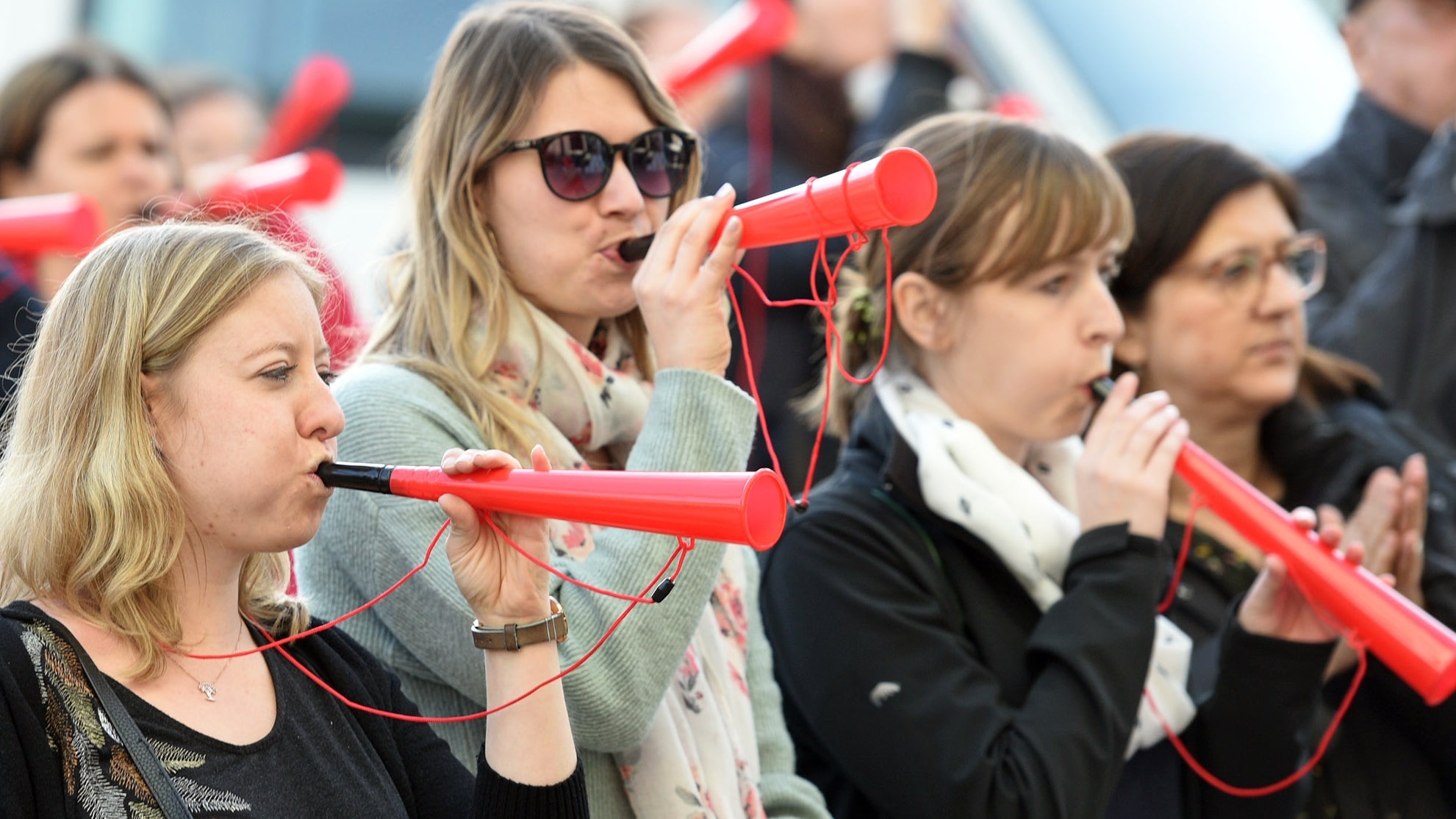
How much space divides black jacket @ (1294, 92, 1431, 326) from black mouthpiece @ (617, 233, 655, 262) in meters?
1.80

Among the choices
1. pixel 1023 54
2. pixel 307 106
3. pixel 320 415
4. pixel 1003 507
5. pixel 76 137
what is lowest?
pixel 1023 54

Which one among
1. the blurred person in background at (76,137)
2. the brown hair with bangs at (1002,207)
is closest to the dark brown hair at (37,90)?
the blurred person in background at (76,137)

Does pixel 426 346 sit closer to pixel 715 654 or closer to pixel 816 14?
pixel 715 654

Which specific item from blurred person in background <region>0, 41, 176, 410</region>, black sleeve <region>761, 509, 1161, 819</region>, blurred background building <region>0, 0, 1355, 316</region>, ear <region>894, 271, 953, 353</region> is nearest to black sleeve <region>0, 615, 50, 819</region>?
black sleeve <region>761, 509, 1161, 819</region>

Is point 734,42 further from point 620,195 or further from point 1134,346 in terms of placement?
point 620,195

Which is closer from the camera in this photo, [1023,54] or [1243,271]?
[1243,271]

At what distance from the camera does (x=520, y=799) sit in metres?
1.40

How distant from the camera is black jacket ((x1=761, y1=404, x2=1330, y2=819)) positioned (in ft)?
5.90

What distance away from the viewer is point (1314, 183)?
3234 millimetres

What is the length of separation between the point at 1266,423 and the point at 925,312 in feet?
2.75

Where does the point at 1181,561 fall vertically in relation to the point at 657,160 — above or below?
below

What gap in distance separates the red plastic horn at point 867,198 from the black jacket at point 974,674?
0.56m

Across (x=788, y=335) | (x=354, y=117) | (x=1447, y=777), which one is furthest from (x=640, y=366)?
(x=354, y=117)

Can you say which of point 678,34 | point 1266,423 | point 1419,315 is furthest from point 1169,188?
point 678,34
